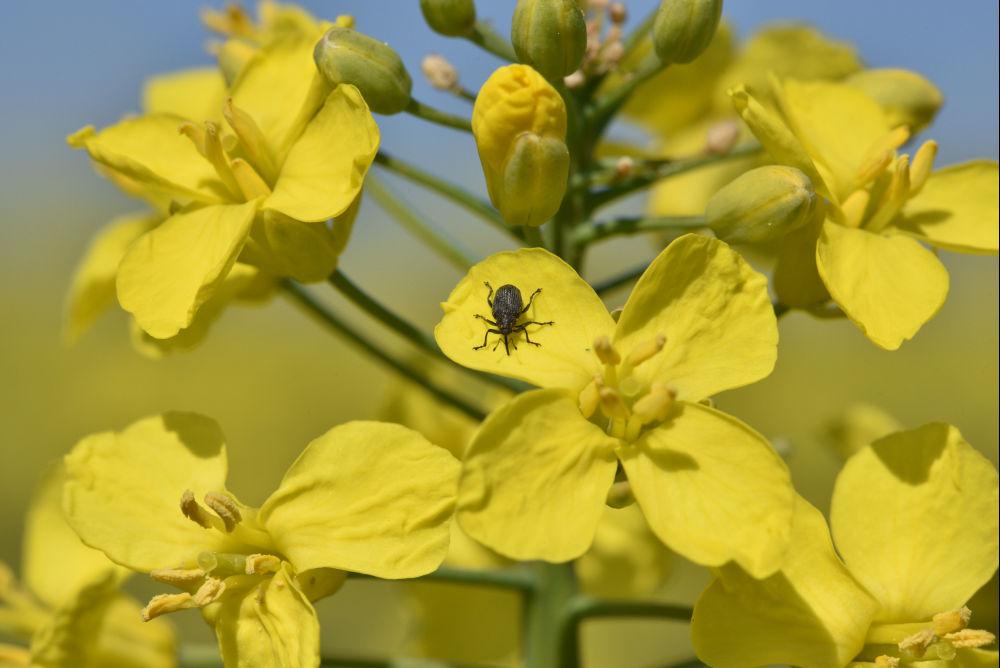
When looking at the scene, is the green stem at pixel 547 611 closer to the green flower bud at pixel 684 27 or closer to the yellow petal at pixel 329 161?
the yellow petal at pixel 329 161

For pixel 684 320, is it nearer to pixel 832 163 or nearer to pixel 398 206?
pixel 832 163

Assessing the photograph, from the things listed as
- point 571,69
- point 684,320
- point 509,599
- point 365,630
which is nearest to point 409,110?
point 571,69

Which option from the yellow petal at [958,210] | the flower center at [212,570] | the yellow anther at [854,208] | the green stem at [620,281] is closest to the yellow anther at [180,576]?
the flower center at [212,570]

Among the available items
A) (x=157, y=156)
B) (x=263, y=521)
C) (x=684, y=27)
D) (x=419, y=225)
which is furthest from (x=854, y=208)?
(x=157, y=156)

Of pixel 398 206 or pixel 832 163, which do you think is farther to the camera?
pixel 398 206

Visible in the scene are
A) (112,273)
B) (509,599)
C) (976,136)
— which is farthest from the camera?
(976,136)
